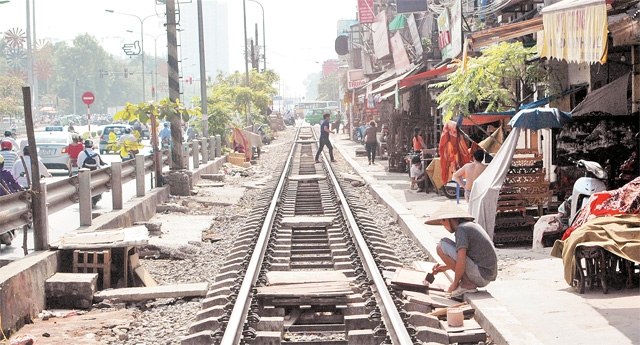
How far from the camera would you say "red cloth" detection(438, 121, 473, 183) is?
18.0 m

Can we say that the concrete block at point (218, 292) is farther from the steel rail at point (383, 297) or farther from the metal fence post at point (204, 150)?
the metal fence post at point (204, 150)

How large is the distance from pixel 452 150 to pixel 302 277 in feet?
29.2

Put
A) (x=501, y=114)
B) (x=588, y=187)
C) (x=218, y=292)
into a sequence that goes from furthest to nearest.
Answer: (x=501, y=114) → (x=588, y=187) → (x=218, y=292)

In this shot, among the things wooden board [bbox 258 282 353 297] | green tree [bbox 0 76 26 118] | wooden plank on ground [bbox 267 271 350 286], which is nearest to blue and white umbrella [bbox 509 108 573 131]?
wooden plank on ground [bbox 267 271 350 286]

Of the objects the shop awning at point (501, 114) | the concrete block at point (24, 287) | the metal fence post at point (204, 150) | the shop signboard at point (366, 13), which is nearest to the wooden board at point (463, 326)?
the concrete block at point (24, 287)

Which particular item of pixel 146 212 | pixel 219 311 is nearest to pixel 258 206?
pixel 146 212

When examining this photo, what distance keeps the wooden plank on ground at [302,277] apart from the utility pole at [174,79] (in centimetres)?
1202

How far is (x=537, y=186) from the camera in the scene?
1384 cm

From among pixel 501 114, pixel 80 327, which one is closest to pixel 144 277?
pixel 80 327

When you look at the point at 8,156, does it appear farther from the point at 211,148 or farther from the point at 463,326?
the point at 211,148

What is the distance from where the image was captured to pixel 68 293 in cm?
984

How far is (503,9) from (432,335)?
17.5m

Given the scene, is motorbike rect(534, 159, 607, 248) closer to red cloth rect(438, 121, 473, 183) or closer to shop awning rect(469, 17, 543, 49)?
shop awning rect(469, 17, 543, 49)

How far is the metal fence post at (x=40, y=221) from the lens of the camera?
409 inches
